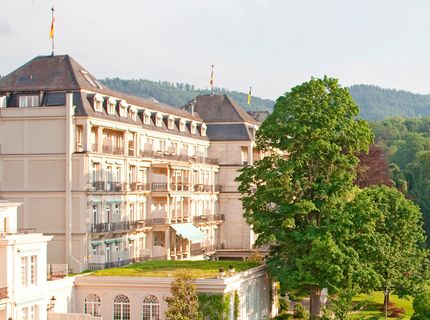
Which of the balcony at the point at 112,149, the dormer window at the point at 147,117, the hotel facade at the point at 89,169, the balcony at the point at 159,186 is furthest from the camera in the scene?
the balcony at the point at 159,186

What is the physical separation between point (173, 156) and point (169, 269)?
25.5 meters

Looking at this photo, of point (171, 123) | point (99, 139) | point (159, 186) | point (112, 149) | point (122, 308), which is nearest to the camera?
point (122, 308)

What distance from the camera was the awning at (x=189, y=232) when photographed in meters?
73.4

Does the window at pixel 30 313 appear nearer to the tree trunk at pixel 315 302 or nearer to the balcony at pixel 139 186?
the tree trunk at pixel 315 302

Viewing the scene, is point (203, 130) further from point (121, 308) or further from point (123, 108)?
point (121, 308)

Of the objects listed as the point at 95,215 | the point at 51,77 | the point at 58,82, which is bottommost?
the point at 95,215

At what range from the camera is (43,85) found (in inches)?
2381

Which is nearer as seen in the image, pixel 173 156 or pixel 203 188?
pixel 173 156

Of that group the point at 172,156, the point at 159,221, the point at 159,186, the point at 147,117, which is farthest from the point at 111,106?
the point at 172,156

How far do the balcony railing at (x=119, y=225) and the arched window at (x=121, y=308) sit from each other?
12809 millimetres

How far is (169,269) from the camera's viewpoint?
169 ft

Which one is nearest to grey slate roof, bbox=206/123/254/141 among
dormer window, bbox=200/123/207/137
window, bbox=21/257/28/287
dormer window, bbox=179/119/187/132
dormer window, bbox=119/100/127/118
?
dormer window, bbox=200/123/207/137

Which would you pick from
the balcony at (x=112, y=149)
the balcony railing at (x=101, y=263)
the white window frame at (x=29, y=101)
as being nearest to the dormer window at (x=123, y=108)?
the balcony at (x=112, y=149)

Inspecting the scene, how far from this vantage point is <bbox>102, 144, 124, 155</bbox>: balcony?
62.4 m
